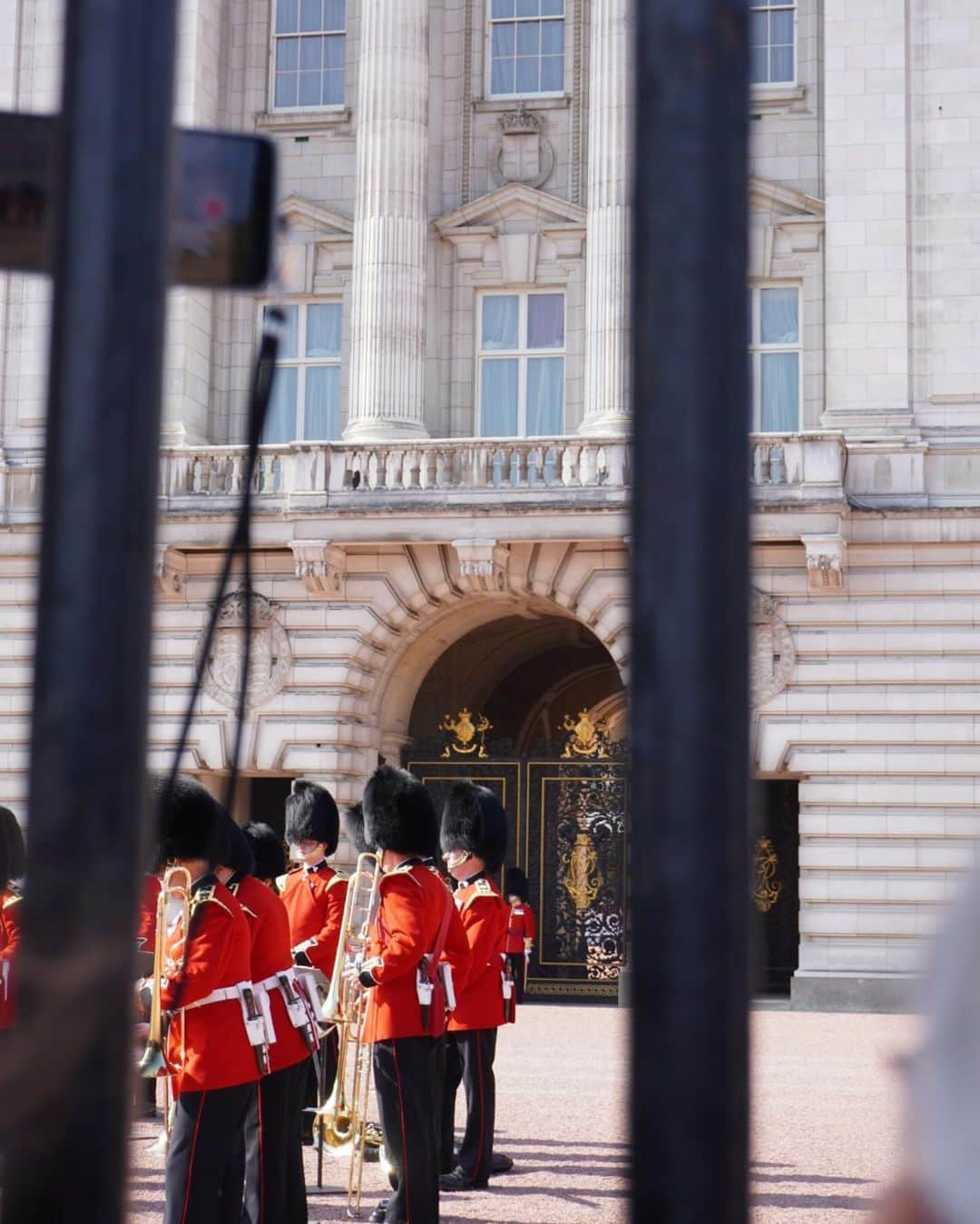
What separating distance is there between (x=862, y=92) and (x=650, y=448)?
63.7ft

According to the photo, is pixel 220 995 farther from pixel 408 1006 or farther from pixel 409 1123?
pixel 408 1006

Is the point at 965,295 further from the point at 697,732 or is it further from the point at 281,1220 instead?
the point at 697,732

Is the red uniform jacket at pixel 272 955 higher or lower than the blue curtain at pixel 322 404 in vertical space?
lower

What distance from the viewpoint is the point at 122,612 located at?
4.88ft

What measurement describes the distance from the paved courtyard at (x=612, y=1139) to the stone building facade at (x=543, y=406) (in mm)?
4285

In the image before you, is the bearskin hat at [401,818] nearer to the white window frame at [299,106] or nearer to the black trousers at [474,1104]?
the black trousers at [474,1104]

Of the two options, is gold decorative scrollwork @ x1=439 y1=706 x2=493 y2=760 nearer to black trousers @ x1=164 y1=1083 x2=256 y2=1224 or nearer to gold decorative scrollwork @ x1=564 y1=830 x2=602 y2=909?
gold decorative scrollwork @ x1=564 y1=830 x2=602 y2=909

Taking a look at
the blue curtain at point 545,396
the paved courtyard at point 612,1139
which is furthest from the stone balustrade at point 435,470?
the paved courtyard at point 612,1139

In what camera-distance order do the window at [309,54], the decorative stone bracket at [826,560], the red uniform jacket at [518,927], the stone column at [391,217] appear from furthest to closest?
the window at [309,54] < the stone column at [391,217] < the decorative stone bracket at [826,560] < the red uniform jacket at [518,927]

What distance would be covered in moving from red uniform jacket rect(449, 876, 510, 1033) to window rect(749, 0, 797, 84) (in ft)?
45.3

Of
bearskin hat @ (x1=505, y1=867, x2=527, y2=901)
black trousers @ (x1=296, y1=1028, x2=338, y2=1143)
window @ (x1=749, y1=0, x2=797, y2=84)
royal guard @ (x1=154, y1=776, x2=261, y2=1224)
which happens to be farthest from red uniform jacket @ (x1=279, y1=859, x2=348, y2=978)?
window @ (x1=749, y1=0, x2=797, y2=84)

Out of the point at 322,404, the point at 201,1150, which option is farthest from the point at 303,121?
the point at 201,1150

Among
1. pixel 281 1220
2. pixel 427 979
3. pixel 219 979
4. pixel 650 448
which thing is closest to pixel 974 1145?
pixel 650 448

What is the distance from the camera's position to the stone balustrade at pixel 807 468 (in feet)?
61.4
